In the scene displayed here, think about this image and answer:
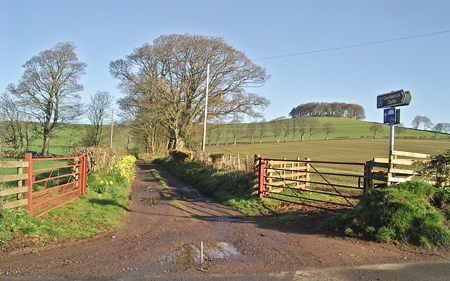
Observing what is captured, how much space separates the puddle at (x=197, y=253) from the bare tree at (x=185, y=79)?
28.6 meters

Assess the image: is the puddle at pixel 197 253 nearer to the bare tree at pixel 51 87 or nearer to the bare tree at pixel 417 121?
the bare tree at pixel 51 87

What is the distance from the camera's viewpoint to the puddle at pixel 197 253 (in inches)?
211

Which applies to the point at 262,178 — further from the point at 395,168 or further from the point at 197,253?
the point at 197,253

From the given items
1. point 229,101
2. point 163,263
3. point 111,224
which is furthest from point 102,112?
point 163,263

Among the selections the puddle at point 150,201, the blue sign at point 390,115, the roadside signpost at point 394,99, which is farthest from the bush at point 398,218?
the puddle at point 150,201

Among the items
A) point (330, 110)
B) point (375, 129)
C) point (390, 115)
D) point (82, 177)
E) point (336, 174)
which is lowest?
point (82, 177)

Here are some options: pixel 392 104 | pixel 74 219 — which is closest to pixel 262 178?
pixel 392 104

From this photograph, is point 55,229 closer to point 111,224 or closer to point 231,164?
point 111,224

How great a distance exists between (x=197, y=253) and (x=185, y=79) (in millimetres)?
31878

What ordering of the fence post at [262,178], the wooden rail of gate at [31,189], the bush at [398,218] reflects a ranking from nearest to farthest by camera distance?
the bush at [398,218] < the wooden rail of gate at [31,189] < the fence post at [262,178]

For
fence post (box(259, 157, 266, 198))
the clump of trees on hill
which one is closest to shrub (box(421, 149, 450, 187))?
fence post (box(259, 157, 266, 198))

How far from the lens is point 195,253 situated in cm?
579

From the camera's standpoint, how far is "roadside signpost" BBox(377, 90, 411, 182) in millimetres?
8078

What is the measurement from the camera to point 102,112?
53.3 metres
